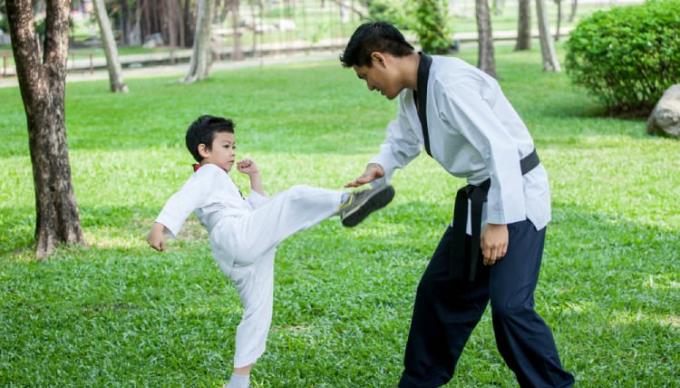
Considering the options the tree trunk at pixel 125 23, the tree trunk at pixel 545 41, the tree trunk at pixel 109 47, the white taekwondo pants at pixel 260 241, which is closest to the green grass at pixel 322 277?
the white taekwondo pants at pixel 260 241

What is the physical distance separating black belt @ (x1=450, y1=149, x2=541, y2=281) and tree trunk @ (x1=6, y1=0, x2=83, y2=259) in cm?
422

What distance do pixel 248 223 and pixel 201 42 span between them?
20.0 metres

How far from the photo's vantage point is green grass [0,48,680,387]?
16.7 feet

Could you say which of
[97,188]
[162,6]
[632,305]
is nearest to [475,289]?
[632,305]

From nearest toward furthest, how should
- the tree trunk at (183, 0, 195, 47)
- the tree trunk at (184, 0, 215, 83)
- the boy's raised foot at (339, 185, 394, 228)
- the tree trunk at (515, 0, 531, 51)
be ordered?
the boy's raised foot at (339, 185, 394, 228), the tree trunk at (184, 0, 215, 83), the tree trunk at (515, 0, 531, 51), the tree trunk at (183, 0, 195, 47)

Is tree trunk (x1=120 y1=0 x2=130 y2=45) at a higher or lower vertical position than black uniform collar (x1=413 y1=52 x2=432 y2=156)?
lower

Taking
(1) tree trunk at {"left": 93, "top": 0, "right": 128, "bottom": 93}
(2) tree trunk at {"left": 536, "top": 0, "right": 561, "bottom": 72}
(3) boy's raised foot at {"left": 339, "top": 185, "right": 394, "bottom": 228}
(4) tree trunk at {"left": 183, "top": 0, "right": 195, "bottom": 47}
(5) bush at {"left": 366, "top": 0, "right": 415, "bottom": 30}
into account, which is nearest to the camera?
(3) boy's raised foot at {"left": 339, "top": 185, "right": 394, "bottom": 228}

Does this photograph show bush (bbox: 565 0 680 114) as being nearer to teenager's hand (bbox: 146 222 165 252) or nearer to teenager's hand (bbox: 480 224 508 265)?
teenager's hand (bbox: 480 224 508 265)

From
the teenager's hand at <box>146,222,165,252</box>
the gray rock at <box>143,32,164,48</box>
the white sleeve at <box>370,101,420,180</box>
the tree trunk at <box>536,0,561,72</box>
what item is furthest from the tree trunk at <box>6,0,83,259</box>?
the gray rock at <box>143,32,164,48</box>

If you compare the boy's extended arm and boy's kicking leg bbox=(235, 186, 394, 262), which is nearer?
boy's kicking leg bbox=(235, 186, 394, 262)

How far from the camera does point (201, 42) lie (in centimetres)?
2366

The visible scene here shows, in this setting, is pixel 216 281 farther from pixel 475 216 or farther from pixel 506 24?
pixel 506 24

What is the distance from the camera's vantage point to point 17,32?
7.19m

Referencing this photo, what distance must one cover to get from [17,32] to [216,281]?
230 centimetres
